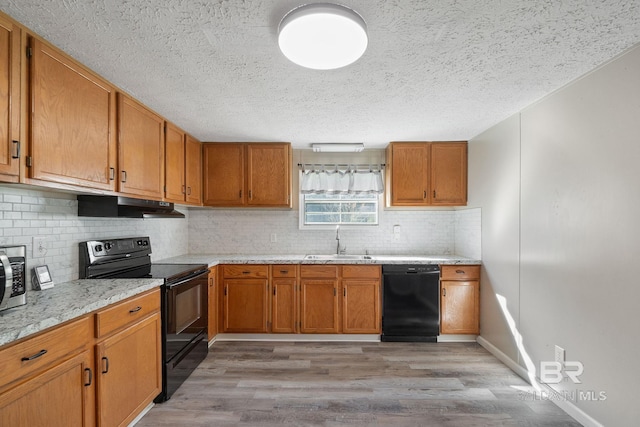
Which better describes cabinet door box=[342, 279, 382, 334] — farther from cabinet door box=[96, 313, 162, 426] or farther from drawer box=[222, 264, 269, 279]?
cabinet door box=[96, 313, 162, 426]

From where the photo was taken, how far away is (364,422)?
204cm

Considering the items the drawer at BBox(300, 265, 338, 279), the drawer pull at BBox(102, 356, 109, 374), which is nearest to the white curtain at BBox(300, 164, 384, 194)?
the drawer at BBox(300, 265, 338, 279)

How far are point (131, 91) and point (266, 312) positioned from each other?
2.49 m

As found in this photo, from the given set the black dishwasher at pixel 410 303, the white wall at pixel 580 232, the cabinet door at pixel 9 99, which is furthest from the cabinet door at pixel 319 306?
the cabinet door at pixel 9 99

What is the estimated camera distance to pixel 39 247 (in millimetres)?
1971

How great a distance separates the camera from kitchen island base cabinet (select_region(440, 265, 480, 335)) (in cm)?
339

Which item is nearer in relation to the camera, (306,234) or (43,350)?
(43,350)

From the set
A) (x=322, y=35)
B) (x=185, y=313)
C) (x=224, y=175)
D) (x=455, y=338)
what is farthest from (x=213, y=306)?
(x=322, y=35)

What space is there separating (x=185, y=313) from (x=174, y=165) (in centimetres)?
149

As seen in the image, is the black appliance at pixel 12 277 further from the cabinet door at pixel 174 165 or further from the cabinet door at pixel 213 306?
the cabinet door at pixel 213 306

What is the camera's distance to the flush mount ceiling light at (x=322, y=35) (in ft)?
4.42

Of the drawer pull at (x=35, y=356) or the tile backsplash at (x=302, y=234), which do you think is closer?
the drawer pull at (x=35, y=356)

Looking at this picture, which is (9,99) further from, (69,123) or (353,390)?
(353,390)

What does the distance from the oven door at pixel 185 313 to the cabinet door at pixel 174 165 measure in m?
0.90
